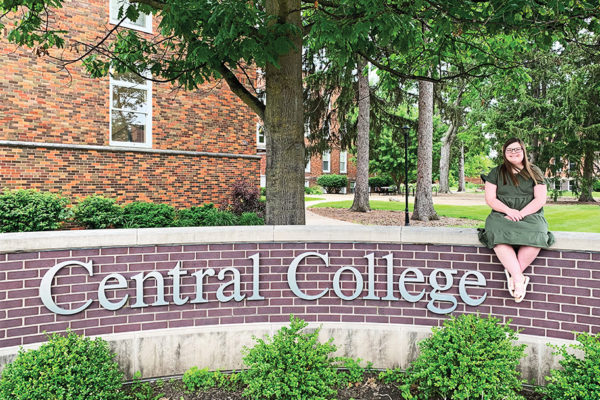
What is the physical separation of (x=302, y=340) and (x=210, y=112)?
36.8ft

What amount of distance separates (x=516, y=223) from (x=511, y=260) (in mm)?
356

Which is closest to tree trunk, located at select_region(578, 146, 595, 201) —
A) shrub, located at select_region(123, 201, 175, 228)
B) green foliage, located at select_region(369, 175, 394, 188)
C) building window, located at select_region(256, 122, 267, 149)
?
building window, located at select_region(256, 122, 267, 149)

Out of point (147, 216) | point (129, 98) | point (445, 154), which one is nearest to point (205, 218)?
point (147, 216)

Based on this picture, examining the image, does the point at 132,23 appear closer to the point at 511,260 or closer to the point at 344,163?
the point at 511,260

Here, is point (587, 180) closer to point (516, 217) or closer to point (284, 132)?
point (516, 217)

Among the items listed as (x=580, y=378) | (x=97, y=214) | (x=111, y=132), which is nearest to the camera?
(x=580, y=378)

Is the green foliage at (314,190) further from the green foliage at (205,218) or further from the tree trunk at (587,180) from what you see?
the green foliage at (205,218)

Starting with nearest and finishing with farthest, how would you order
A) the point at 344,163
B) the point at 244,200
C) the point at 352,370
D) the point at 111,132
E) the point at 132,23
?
the point at 352,370, the point at 111,132, the point at 132,23, the point at 244,200, the point at 344,163

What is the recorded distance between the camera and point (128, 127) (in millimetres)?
12367

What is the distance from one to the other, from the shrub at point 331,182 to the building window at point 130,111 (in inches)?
1093

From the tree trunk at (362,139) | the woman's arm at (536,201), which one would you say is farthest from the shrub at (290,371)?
the tree trunk at (362,139)

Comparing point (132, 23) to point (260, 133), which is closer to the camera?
point (132, 23)

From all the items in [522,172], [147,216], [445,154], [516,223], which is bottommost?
[147,216]

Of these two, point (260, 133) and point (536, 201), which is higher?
point (260, 133)
